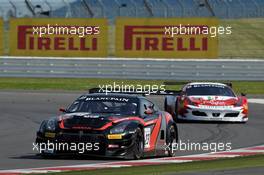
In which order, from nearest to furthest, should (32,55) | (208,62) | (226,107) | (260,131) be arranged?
(260,131), (226,107), (208,62), (32,55)

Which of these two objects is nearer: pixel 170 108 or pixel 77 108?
pixel 77 108

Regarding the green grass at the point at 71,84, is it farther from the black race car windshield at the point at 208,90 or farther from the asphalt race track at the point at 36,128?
the black race car windshield at the point at 208,90

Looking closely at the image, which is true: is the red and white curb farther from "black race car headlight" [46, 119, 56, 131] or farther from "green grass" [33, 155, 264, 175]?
"black race car headlight" [46, 119, 56, 131]

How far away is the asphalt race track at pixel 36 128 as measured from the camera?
46.2 ft

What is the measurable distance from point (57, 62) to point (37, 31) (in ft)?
8.54

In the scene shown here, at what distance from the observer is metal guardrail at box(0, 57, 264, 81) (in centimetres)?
3659

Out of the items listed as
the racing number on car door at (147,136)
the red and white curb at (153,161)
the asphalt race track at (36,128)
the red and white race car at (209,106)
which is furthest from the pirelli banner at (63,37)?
the racing number on car door at (147,136)

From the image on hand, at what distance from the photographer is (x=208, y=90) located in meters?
23.7

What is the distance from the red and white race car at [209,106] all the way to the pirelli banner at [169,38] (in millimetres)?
14699

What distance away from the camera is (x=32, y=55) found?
39.2m

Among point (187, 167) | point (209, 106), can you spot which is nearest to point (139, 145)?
point (187, 167)

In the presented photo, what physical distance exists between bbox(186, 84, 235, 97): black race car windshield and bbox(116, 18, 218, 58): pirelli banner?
1408cm

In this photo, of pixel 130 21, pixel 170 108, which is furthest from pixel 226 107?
pixel 130 21

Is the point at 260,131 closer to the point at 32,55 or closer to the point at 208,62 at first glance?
the point at 208,62
